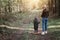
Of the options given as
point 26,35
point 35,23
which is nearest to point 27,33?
point 26,35

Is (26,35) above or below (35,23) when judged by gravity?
below

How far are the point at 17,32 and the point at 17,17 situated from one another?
0.61m

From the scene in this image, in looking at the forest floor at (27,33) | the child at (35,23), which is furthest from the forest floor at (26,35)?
the child at (35,23)

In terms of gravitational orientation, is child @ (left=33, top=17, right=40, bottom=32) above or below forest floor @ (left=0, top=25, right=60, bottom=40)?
above

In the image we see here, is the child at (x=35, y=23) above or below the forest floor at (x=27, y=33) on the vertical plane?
above

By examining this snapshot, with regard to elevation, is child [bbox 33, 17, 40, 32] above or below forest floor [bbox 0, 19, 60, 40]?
above

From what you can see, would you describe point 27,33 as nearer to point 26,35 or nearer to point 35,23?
point 26,35

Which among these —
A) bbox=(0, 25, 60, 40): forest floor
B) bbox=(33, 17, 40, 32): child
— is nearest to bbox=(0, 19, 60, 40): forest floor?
bbox=(0, 25, 60, 40): forest floor

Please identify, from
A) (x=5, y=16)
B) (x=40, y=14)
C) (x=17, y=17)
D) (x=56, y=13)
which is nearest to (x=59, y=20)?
(x=56, y=13)

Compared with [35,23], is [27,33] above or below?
below

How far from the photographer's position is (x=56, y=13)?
5637 mm

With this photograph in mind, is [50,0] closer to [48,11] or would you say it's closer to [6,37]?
[48,11]

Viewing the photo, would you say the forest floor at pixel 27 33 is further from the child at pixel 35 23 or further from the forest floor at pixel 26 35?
the child at pixel 35 23

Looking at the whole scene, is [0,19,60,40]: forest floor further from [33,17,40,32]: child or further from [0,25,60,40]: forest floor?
[33,17,40,32]: child
